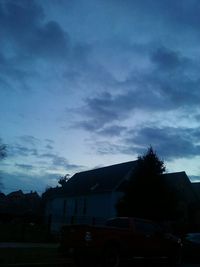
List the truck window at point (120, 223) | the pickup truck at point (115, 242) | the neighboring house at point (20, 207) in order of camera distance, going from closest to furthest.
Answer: the pickup truck at point (115, 242) < the truck window at point (120, 223) < the neighboring house at point (20, 207)

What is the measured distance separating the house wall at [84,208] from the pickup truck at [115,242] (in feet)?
68.9

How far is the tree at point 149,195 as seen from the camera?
30125 millimetres

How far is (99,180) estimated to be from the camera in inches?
1854

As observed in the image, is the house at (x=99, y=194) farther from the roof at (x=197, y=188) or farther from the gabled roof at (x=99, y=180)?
the roof at (x=197, y=188)

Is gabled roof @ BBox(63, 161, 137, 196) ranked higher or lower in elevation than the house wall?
higher

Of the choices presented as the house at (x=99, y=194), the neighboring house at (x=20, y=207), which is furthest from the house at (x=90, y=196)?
the neighboring house at (x=20, y=207)

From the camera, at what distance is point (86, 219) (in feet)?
147

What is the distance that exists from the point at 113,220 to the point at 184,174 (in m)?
28.8

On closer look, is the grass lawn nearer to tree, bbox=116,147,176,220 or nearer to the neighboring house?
tree, bbox=116,147,176,220

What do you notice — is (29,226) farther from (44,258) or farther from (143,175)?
(44,258)

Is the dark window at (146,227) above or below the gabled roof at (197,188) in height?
below

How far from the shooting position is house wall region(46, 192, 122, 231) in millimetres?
42094

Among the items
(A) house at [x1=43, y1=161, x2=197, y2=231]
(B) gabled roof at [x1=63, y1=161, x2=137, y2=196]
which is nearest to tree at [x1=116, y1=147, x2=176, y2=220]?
(A) house at [x1=43, y1=161, x2=197, y2=231]

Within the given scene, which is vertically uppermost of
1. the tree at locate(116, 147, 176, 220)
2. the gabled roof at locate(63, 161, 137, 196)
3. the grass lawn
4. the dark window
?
the gabled roof at locate(63, 161, 137, 196)
